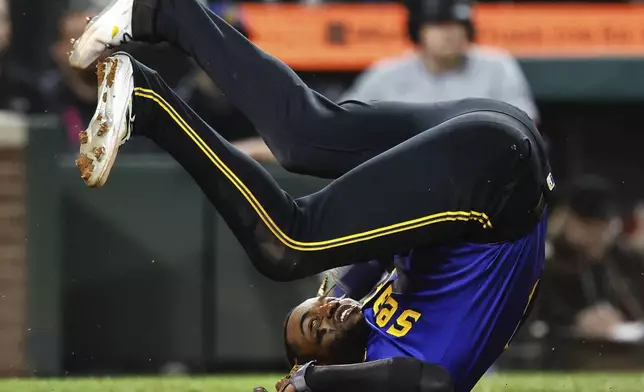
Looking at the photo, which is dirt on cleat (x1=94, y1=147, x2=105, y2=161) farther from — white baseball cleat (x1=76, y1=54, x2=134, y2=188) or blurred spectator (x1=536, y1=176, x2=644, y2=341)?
blurred spectator (x1=536, y1=176, x2=644, y2=341)

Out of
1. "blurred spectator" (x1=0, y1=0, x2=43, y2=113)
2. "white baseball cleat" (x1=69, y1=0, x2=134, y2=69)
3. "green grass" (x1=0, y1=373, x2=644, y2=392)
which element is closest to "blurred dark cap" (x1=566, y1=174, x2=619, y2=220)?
"green grass" (x1=0, y1=373, x2=644, y2=392)

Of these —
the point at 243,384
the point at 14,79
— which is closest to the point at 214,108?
the point at 14,79

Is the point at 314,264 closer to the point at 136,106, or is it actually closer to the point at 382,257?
the point at 382,257

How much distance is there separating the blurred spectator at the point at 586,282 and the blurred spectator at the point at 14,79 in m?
3.22

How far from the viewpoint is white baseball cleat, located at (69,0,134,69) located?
153 inches

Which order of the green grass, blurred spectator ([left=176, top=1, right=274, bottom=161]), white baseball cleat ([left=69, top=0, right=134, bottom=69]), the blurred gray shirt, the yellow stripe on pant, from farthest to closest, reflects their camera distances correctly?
1. blurred spectator ([left=176, top=1, right=274, bottom=161])
2. the blurred gray shirt
3. the green grass
4. white baseball cleat ([left=69, top=0, right=134, bottom=69])
5. the yellow stripe on pant

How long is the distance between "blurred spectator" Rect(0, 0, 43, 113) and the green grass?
201 centimetres

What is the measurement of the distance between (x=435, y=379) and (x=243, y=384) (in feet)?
7.77

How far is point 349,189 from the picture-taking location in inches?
145

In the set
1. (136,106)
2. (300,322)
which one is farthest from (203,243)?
(136,106)

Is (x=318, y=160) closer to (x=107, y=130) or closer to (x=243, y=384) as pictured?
(x=107, y=130)

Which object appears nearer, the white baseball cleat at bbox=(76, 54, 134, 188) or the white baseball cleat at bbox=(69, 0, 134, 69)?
the white baseball cleat at bbox=(76, 54, 134, 188)

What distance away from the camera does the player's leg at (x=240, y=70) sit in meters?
3.88

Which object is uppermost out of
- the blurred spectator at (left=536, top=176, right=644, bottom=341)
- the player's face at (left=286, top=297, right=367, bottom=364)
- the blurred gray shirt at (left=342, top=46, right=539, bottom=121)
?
the player's face at (left=286, top=297, right=367, bottom=364)
